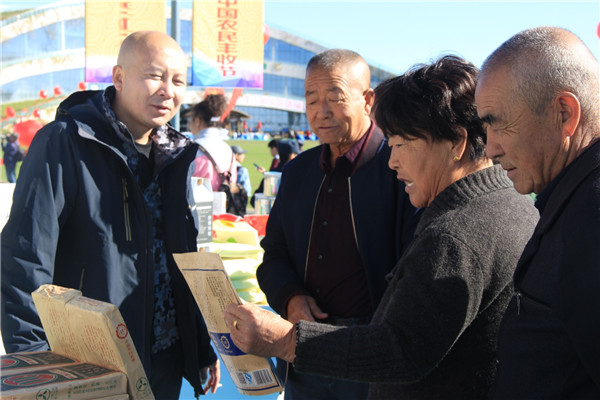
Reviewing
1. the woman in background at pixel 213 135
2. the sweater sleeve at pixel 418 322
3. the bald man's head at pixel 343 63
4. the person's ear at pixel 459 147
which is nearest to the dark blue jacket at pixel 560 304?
the sweater sleeve at pixel 418 322

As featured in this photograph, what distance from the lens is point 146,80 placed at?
2.15 m

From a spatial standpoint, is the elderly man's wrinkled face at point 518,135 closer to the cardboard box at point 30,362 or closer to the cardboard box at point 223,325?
the cardboard box at point 223,325

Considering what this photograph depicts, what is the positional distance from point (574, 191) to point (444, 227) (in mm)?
322

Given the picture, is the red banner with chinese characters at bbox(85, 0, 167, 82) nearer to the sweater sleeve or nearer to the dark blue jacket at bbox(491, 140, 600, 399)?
the sweater sleeve

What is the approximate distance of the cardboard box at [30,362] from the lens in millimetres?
1283

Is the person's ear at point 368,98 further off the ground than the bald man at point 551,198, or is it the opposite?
the person's ear at point 368,98

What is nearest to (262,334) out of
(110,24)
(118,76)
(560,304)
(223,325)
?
(223,325)

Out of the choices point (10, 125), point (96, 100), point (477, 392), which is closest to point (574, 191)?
point (477, 392)

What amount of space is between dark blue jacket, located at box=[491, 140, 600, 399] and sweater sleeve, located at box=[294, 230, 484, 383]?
0.11m

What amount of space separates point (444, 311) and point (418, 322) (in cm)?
7

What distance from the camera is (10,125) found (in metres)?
16.9

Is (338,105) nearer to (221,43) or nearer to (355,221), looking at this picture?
(355,221)

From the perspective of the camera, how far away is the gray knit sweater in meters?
1.33

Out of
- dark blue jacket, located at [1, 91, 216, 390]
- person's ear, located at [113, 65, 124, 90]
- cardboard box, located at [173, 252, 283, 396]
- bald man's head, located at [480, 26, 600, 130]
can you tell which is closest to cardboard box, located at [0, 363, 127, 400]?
cardboard box, located at [173, 252, 283, 396]
